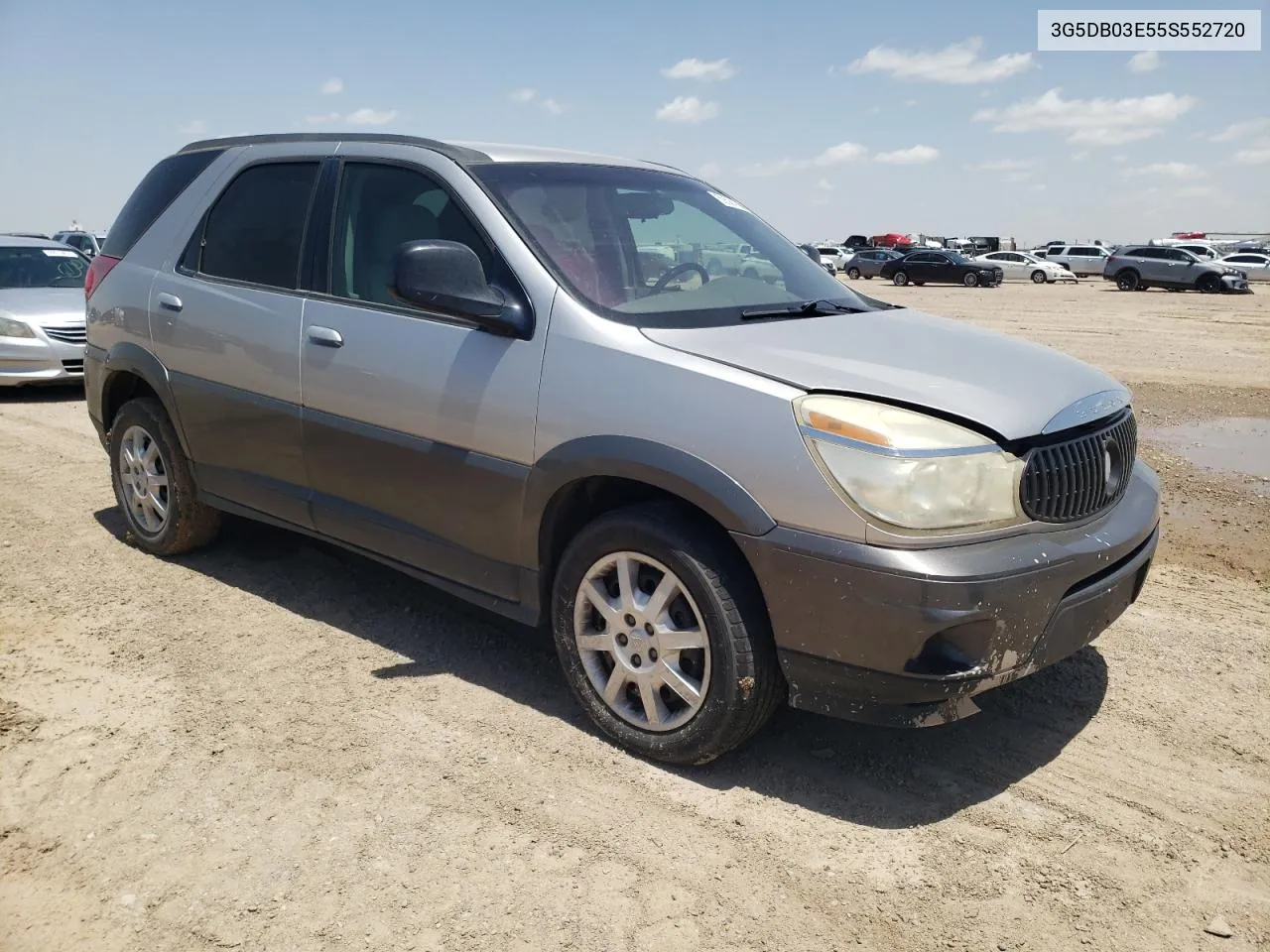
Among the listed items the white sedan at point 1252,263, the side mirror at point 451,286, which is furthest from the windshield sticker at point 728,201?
the white sedan at point 1252,263

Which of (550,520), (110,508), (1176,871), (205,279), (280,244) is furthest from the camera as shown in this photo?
(110,508)

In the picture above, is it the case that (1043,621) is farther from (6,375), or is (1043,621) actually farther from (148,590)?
(6,375)

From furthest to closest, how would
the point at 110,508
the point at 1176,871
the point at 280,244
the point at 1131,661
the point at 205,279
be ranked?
the point at 110,508 → the point at 205,279 → the point at 280,244 → the point at 1131,661 → the point at 1176,871

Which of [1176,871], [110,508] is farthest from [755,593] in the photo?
[110,508]

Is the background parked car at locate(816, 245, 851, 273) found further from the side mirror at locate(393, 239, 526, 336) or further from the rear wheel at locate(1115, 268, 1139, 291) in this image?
the side mirror at locate(393, 239, 526, 336)

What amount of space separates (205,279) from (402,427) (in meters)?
1.59

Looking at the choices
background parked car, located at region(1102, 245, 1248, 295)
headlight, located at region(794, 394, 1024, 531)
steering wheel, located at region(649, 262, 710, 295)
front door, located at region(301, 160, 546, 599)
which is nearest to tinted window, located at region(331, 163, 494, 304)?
front door, located at region(301, 160, 546, 599)

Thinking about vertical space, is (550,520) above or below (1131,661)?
above

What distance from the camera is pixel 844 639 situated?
2.87m

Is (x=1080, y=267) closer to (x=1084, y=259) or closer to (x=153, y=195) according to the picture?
(x=1084, y=259)

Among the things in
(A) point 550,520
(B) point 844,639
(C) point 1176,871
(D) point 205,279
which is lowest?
(C) point 1176,871

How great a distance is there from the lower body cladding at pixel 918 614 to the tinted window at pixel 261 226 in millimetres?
2488

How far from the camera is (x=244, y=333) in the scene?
441 cm

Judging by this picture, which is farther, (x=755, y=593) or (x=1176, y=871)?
(x=755, y=593)
